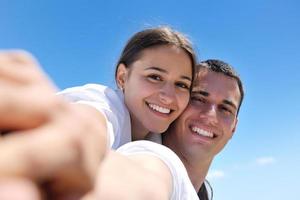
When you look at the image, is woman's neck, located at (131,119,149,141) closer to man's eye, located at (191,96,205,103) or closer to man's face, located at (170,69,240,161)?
man's face, located at (170,69,240,161)

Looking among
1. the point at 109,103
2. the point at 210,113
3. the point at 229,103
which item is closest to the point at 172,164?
the point at 109,103

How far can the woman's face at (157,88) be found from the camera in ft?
9.77

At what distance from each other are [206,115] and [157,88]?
0.81m

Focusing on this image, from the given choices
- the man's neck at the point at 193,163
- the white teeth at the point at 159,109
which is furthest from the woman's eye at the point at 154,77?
the man's neck at the point at 193,163

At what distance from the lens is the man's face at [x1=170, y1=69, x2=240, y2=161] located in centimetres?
353

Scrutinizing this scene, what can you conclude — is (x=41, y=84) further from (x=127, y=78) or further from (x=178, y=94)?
(x=127, y=78)

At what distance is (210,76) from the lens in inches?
144

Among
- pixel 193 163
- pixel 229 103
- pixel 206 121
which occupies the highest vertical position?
pixel 229 103

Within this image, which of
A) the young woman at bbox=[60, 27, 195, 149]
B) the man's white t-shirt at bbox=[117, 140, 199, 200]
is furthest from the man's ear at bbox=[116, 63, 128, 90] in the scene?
the man's white t-shirt at bbox=[117, 140, 199, 200]

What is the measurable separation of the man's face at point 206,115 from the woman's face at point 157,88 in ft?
1.10

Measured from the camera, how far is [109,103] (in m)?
2.59

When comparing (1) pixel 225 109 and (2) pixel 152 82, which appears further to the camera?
(1) pixel 225 109

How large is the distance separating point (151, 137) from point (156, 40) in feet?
2.60

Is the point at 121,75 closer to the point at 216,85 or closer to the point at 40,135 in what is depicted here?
the point at 216,85
